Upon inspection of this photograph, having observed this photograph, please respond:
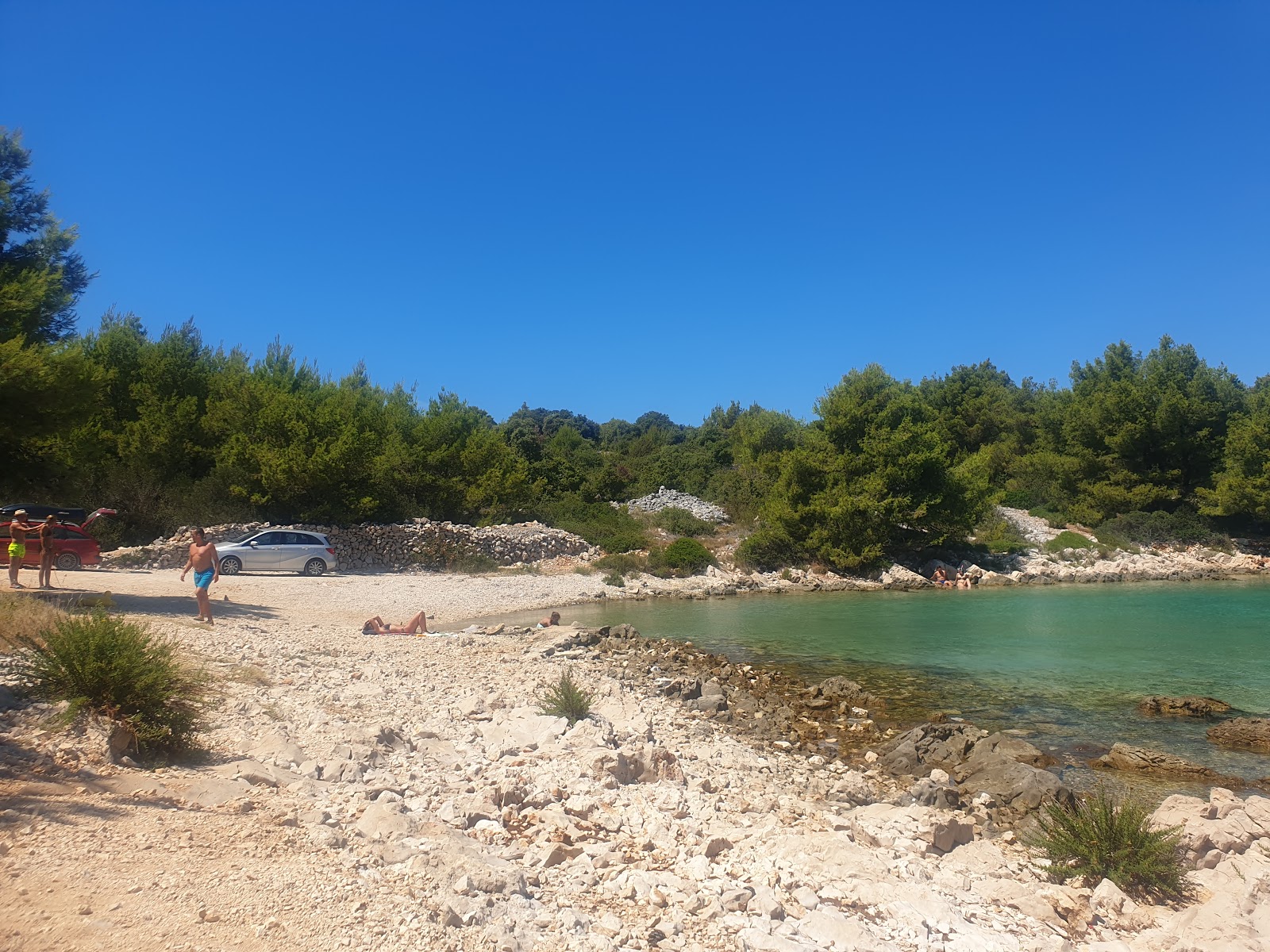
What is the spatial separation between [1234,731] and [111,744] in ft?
42.5

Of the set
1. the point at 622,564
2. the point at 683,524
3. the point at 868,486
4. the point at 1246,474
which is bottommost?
the point at 622,564

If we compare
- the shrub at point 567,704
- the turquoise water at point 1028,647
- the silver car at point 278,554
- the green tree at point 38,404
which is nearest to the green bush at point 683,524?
the turquoise water at point 1028,647

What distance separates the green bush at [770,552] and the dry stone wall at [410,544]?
680 centimetres

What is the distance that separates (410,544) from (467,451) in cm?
843

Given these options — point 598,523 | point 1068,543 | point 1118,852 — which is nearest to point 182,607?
point 1118,852

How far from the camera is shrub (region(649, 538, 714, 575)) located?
1325 inches

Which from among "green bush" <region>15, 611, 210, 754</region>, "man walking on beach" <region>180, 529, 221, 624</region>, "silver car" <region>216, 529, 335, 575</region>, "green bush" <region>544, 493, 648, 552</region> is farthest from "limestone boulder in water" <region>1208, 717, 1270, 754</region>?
"green bush" <region>544, 493, 648, 552</region>

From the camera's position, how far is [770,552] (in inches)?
1415

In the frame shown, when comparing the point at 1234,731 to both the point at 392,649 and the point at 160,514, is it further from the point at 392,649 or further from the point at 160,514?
the point at 160,514

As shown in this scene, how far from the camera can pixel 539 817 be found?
20.8 ft

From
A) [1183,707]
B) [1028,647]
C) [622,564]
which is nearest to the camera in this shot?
[1183,707]

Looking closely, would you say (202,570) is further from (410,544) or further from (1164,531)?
(1164,531)

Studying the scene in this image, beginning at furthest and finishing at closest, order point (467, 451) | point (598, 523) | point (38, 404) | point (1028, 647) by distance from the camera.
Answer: point (598, 523) < point (467, 451) < point (1028, 647) < point (38, 404)

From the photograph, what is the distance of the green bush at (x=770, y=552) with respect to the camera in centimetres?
3581
